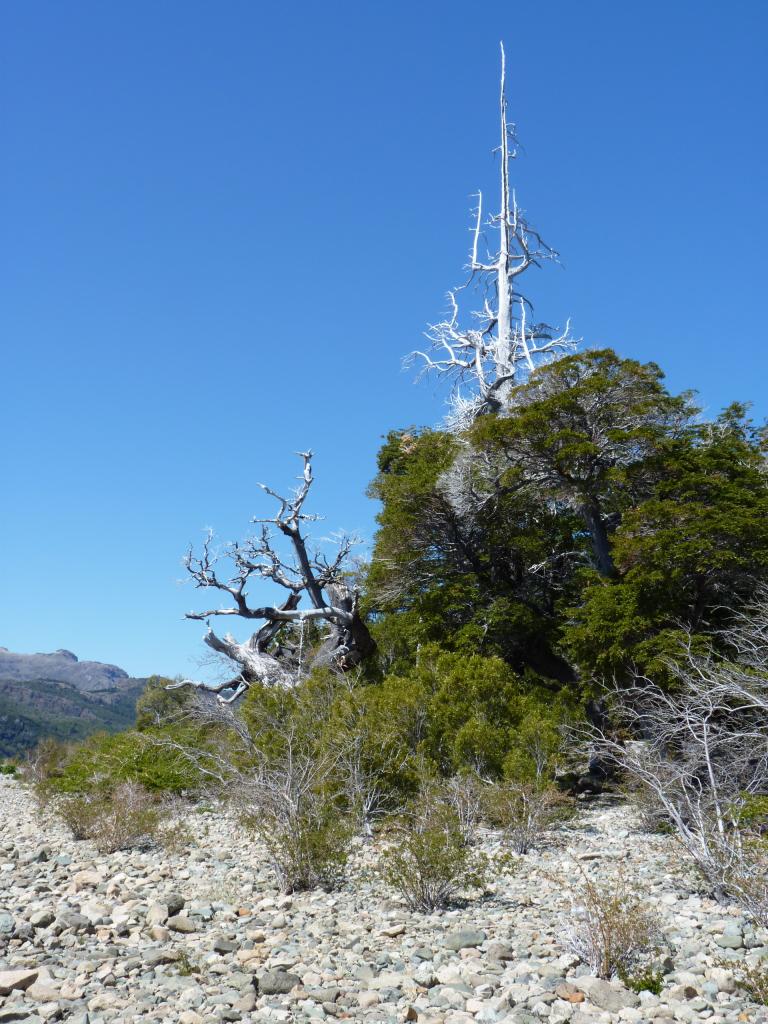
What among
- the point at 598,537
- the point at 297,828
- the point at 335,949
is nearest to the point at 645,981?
the point at 335,949

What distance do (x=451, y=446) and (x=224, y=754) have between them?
1017 cm

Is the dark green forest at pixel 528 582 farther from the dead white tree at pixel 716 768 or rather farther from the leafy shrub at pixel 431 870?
the leafy shrub at pixel 431 870

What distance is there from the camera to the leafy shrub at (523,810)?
36.2 ft

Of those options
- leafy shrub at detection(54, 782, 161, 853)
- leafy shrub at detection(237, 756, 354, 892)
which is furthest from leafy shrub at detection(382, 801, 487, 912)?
leafy shrub at detection(54, 782, 161, 853)

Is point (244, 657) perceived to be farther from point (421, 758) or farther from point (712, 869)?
point (712, 869)

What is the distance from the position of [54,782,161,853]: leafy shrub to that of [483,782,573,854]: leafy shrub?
5282mm

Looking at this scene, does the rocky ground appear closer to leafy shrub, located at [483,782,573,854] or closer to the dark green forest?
leafy shrub, located at [483,782,573,854]

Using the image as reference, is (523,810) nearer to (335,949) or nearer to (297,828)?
(297,828)

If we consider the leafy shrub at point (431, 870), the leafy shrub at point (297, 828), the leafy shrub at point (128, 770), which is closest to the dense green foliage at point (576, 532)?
the leafy shrub at point (128, 770)

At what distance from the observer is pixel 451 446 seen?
848 inches

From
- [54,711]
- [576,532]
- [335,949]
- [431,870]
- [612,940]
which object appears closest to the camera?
[612,940]

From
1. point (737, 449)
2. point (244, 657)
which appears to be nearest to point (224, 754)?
point (244, 657)

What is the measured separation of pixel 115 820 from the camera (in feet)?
39.9

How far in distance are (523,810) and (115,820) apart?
6.16 meters
